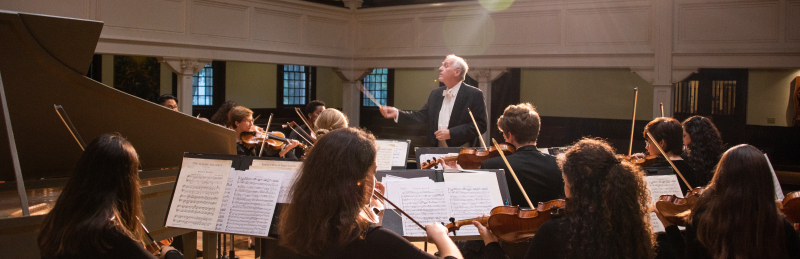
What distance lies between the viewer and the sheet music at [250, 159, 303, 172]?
8.31 feet

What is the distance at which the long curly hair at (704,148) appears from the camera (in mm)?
3611

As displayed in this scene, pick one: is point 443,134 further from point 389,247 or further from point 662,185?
point 389,247

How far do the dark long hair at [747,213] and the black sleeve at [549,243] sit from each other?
2.13ft

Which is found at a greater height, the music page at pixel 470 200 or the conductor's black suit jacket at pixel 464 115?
the conductor's black suit jacket at pixel 464 115

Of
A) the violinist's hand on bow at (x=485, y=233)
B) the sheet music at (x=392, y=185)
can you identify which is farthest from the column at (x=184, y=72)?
the violinist's hand on bow at (x=485, y=233)

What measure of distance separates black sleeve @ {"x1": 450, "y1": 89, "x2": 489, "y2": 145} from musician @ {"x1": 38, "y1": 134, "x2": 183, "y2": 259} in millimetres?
2962

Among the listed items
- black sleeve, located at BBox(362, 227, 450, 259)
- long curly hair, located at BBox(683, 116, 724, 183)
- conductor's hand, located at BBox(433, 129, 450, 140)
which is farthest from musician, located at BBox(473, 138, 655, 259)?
conductor's hand, located at BBox(433, 129, 450, 140)

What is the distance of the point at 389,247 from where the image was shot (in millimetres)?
1534

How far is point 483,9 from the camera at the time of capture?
830 cm

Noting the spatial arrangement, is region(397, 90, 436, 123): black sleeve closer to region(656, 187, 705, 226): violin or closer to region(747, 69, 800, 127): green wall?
region(656, 187, 705, 226): violin

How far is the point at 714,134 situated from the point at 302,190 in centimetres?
300

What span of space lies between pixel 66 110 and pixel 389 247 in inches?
91.5

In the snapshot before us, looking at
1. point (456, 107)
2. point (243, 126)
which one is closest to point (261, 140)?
point (243, 126)

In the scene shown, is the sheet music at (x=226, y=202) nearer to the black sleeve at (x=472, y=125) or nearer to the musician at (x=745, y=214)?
the musician at (x=745, y=214)
